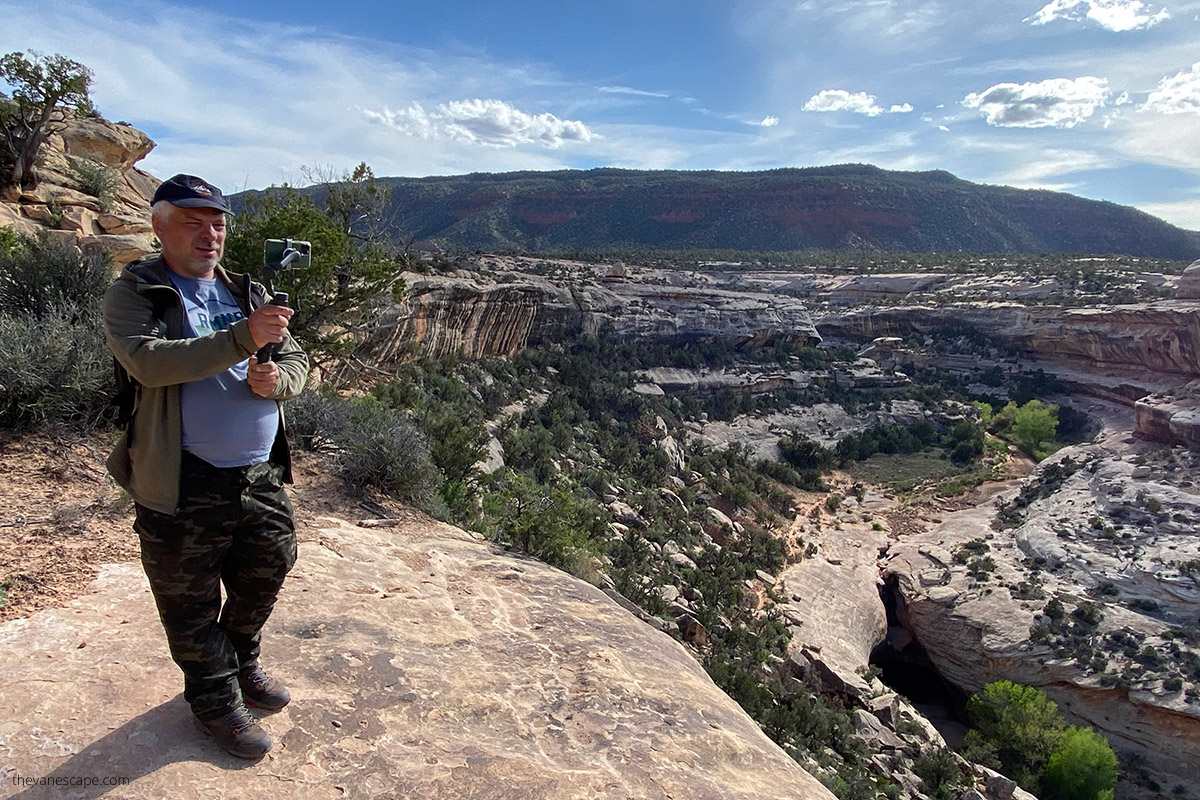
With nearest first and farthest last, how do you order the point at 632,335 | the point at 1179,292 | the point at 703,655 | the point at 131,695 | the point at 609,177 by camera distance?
the point at 131,695 → the point at 703,655 → the point at 632,335 → the point at 1179,292 → the point at 609,177

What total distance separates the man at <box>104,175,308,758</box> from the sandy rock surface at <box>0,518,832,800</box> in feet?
0.92

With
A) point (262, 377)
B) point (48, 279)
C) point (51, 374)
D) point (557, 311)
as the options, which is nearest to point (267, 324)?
point (262, 377)

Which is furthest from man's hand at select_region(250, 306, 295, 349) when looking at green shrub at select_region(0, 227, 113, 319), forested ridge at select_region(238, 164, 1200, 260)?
forested ridge at select_region(238, 164, 1200, 260)

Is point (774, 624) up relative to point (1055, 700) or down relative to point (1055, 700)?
up

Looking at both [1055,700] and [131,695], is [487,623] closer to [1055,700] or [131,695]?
[131,695]

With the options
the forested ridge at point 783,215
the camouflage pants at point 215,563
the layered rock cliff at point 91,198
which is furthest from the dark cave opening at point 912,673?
the forested ridge at point 783,215

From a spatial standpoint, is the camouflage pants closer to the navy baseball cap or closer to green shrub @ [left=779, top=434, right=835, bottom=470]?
the navy baseball cap

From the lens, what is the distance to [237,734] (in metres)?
2.22

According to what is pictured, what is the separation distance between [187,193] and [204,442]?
31.1 inches

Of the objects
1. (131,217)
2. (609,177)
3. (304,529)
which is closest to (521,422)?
(131,217)

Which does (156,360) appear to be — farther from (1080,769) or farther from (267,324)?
(1080,769)

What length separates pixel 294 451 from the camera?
5.81m

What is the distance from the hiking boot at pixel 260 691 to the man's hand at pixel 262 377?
3.88 feet

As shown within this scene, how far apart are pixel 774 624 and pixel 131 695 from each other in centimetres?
1184
